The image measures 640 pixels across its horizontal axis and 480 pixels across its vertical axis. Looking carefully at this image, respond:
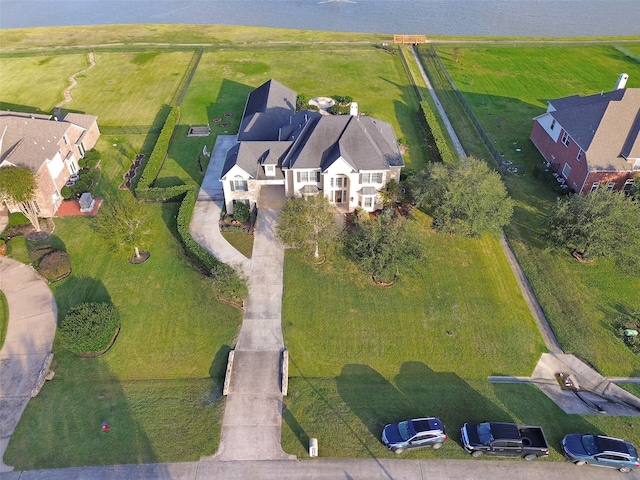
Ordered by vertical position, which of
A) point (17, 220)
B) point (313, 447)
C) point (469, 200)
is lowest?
point (313, 447)

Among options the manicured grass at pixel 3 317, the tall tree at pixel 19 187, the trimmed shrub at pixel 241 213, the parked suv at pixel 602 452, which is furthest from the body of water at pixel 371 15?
the parked suv at pixel 602 452

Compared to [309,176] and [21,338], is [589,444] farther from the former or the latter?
[21,338]

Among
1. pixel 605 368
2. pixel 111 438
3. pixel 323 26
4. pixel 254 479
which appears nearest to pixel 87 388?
pixel 111 438

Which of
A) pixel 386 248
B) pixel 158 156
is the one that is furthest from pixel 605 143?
pixel 158 156

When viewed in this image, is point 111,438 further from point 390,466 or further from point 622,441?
point 622,441

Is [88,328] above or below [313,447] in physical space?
above

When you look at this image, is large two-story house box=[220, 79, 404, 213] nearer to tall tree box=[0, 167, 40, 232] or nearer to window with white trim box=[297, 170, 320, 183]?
window with white trim box=[297, 170, 320, 183]

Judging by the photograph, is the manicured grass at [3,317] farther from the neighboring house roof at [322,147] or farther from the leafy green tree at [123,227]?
the neighboring house roof at [322,147]
